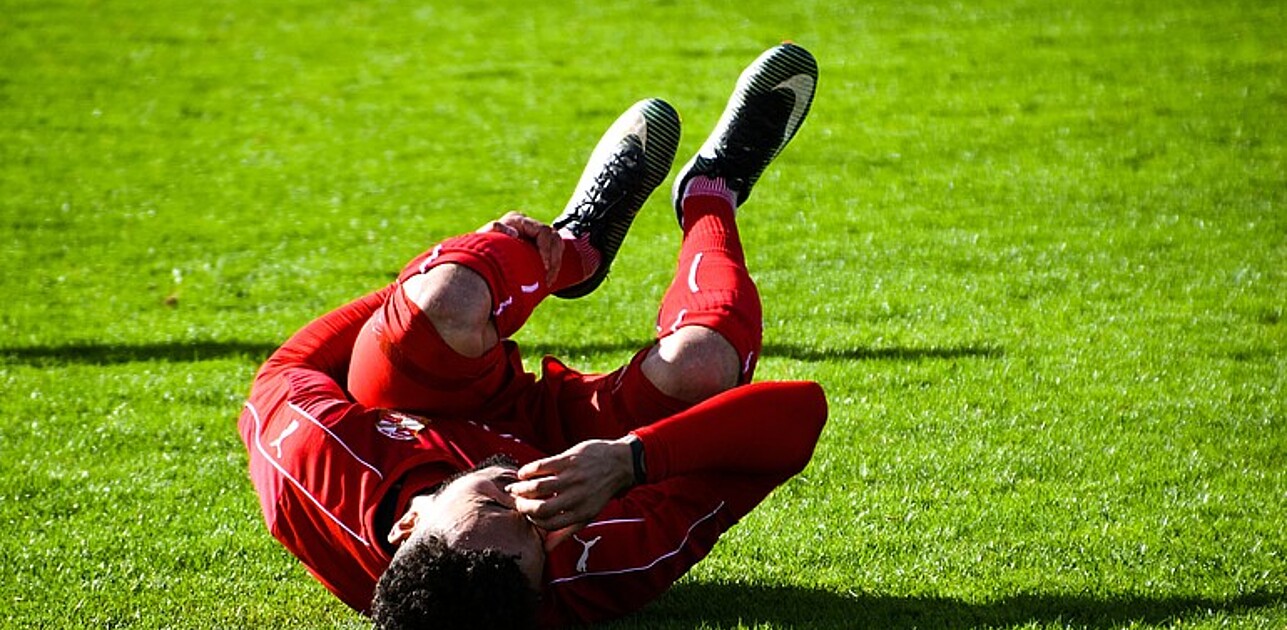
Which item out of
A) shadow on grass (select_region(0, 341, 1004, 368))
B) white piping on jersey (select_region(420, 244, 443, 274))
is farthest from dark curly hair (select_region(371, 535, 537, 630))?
shadow on grass (select_region(0, 341, 1004, 368))

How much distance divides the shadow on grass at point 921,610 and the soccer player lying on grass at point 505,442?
0.17 metres

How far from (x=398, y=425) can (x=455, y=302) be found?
1.26ft

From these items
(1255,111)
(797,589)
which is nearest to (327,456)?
(797,589)

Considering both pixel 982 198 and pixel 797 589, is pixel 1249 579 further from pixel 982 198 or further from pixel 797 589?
pixel 982 198

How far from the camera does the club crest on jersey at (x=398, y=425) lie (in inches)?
154

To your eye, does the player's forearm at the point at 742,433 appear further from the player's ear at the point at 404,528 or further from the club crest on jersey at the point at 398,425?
the club crest on jersey at the point at 398,425

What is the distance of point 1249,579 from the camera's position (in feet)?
13.1

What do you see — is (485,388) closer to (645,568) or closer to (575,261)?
(575,261)

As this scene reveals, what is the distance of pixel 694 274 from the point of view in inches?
169

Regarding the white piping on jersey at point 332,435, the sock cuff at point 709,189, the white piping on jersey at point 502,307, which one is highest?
the sock cuff at point 709,189

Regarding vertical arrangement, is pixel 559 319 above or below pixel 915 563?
below

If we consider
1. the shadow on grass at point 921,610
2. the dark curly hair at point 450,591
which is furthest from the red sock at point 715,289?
the dark curly hair at point 450,591

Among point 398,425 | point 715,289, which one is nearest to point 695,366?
point 715,289

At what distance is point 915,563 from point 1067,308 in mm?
3086
